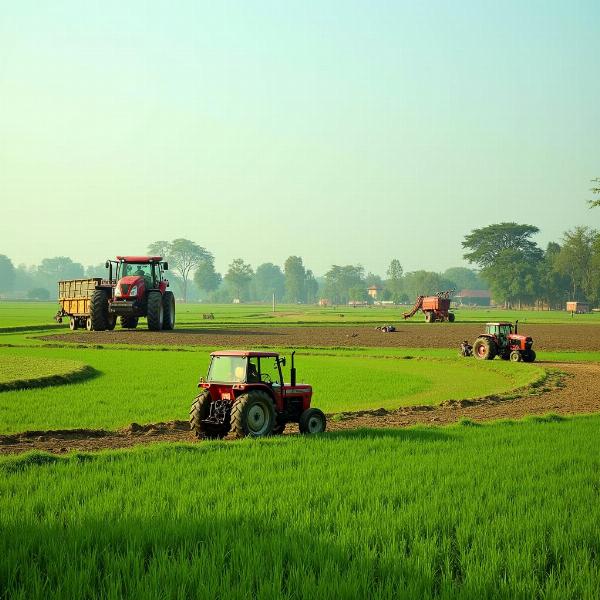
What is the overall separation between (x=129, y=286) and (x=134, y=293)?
597 millimetres

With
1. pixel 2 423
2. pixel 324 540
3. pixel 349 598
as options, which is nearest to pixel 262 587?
pixel 349 598

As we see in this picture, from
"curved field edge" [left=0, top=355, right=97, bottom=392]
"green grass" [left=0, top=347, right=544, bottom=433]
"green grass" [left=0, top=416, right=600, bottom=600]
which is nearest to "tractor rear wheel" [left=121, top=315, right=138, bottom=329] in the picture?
"green grass" [left=0, top=347, right=544, bottom=433]

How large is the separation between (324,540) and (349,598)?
4.54 feet

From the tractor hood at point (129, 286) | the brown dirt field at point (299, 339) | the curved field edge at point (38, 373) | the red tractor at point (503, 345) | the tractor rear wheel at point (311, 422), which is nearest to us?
the tractor rear wheel at point (311, 422)

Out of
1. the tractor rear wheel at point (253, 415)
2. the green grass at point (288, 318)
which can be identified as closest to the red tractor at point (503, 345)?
the tractor rear wheel at point (253, 415)

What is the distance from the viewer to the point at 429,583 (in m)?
6.30

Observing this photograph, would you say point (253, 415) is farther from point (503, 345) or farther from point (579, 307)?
point (579, 307)

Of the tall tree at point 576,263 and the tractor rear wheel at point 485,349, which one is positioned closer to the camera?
the tractor rear wheel at point 485,349

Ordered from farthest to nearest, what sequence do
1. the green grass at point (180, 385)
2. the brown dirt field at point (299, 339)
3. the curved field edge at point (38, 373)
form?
the brown dirt field at point (299, 339) < the curved field edge at point (38, 373) < the green grass at point (180, 385)

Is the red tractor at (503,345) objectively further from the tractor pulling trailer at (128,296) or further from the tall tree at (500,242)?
the tall tree at (500,242)

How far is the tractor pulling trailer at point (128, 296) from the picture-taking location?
44.5 metres

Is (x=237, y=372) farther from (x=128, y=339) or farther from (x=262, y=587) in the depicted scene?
(x=128, y=339)

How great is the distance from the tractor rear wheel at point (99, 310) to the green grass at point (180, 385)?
8914 millimetres

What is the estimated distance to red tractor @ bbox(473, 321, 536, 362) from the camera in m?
36.2
